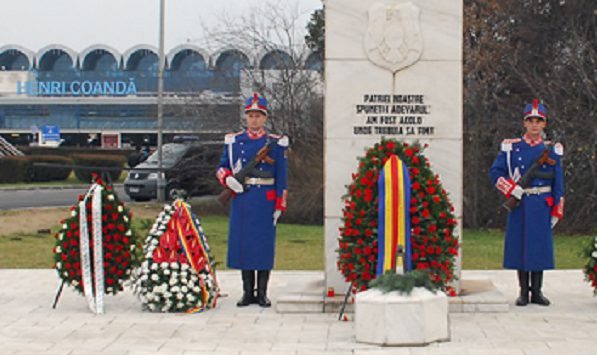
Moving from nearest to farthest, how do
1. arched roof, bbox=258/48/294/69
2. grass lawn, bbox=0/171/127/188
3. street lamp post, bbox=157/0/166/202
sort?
arched roof, bbox=258/48/294/69
street lamp post, bbox=157/0/166/202
grass lawn, bbox=0/171/127/188

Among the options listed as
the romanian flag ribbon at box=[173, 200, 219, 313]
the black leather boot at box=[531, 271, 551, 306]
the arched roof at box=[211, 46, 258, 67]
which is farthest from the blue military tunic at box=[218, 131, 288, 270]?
the arched roof at box=[211, 46, 258, 67]

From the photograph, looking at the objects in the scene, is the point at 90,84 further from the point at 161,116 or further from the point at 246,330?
the point at 246,330

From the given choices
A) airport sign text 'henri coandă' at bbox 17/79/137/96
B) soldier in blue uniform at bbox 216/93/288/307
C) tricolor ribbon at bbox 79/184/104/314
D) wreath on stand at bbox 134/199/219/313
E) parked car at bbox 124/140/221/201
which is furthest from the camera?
airport sign text 'henri coandă' at bbox 17/79/137/96

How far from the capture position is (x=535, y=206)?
10039 millimetres

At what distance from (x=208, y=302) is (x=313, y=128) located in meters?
12.3

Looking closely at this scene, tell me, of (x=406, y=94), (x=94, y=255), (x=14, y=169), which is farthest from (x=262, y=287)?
(x=14, y=169)

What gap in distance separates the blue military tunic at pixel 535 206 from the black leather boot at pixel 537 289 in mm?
180

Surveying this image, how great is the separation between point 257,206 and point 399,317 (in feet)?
8.35

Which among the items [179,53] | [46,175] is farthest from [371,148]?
[179,53]

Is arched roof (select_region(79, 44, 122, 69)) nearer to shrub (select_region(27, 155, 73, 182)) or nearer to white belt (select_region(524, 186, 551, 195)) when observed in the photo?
shrub (select_region(27, 155, 73, 182))

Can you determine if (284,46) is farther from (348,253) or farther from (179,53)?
(179,53)

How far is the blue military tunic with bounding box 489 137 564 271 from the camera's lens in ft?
32.9

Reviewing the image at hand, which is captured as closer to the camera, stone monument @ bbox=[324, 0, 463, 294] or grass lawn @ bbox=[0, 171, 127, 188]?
stone monument @ bbox=[324, 0, 463, 294]

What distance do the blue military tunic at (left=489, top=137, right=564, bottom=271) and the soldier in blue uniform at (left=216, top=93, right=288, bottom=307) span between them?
2.07 m
